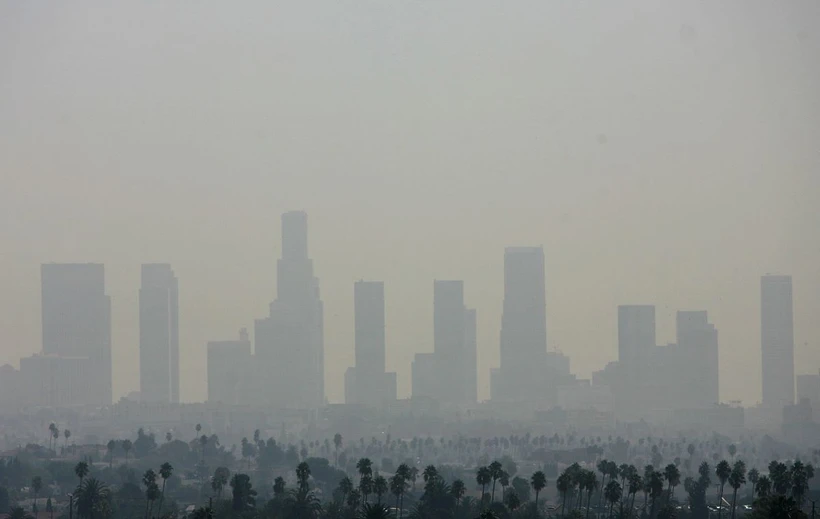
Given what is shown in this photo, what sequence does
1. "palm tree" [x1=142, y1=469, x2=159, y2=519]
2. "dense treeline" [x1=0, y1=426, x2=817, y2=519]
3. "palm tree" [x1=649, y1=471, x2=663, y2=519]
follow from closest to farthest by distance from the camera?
1. "palm tree" [x1=649, y1=471, x2=663, y2=519]
2. "dense treeline" [x1=0, y1=426, x2=817, y2=519]
3. "palm tree" [x1=142, y1=469, x2=159, y2=519]

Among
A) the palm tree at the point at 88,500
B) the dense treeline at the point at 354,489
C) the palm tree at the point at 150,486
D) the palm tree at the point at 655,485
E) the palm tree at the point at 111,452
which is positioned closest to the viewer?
the palm tree at the point at 655,485

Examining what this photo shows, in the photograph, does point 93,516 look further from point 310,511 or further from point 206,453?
point 206,453

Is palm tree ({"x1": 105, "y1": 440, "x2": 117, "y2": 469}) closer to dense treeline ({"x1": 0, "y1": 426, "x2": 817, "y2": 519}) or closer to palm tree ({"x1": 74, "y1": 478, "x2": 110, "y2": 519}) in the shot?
dense treeline ({"x1": 0, "y1": 426, "x2": 817, "y2": 519})

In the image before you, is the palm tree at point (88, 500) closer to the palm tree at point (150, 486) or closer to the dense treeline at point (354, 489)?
the dense treeline at point (354, 489)

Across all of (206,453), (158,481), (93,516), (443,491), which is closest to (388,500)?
(443,491)

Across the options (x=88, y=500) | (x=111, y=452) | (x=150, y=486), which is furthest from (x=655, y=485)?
(x=111, y=452)

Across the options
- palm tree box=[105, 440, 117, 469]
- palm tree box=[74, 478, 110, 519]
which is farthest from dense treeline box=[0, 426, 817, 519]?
palm tree box=[105, 440, 117, 469]

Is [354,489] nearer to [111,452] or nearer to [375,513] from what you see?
[375,513]

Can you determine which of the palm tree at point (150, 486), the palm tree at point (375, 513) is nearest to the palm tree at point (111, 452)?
the palm tree at point (150, 486)

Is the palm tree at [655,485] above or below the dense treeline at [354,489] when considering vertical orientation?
above
